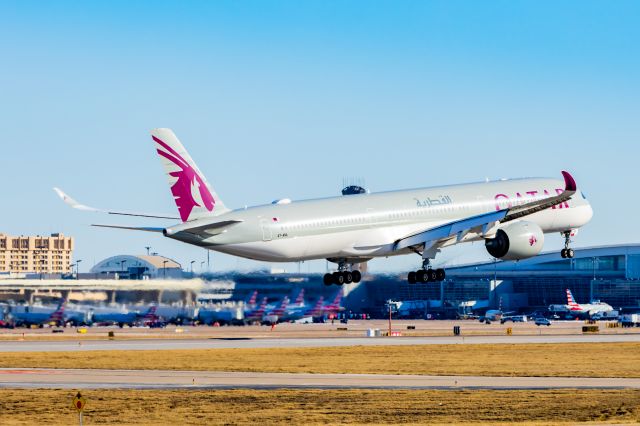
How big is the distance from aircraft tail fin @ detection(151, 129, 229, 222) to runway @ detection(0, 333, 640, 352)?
44964 mm

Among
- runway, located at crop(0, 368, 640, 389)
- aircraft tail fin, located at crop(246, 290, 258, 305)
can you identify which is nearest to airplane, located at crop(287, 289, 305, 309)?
aircraft tail fin, located at crop(246, 290, 258, 305)

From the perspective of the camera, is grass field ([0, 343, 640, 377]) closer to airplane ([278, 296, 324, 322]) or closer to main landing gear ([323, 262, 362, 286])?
main landing gear ([323, 262, 362, 286])

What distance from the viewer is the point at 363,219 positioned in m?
76.7

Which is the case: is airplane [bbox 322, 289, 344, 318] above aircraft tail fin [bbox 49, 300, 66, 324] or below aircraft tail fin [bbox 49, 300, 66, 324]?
above

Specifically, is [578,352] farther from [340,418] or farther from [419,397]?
[340,418]

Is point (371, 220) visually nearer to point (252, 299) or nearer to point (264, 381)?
point (264, 381)

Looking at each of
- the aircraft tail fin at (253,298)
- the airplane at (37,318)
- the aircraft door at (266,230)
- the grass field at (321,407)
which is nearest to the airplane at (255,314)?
the aircraft tail fin at (253,298)

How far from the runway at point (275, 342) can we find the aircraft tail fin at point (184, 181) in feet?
148

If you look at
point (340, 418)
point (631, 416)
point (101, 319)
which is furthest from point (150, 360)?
point (101, 319)

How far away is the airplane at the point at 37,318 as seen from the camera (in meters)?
161

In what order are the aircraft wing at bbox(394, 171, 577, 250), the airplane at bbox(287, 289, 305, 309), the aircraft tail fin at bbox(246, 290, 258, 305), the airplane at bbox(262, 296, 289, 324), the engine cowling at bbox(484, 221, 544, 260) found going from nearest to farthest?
the aircraft wing at bbox(394, 171, 577, 250) < the engine cowling at bbox(484, 221, 544, 260) < the airplane at bbox(287, 289, 305, 309) < the aircraft tail fin at bbox(246, 290, 258, 305) < the airplane at bbox(262, 296, 289, 324)

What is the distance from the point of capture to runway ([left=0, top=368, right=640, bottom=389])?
7694 cm

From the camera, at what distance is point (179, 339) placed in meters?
135

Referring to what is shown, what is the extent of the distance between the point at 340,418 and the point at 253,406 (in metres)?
7.33
